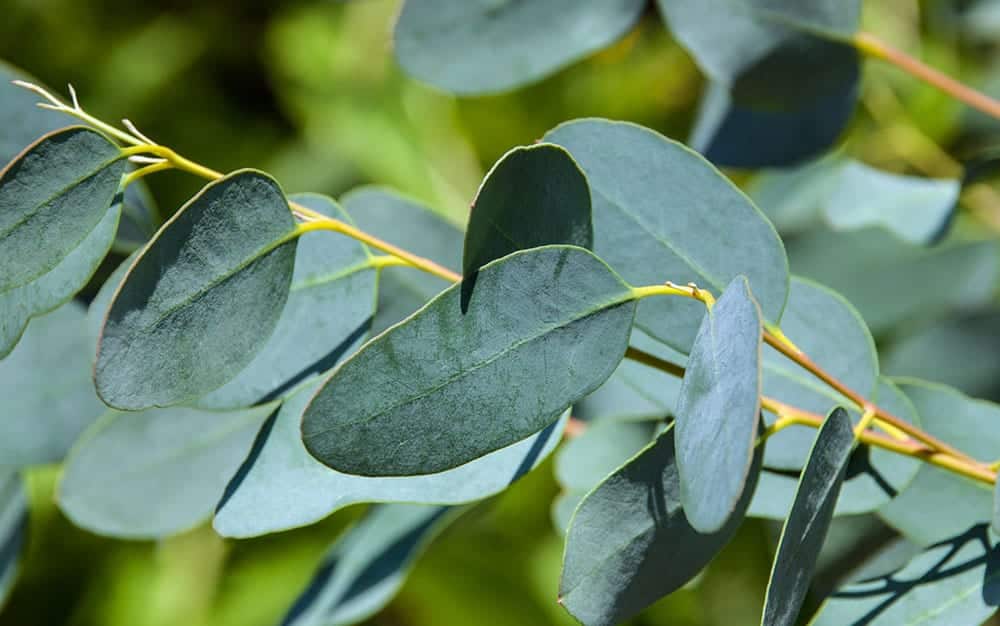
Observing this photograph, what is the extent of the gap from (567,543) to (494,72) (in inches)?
15.1

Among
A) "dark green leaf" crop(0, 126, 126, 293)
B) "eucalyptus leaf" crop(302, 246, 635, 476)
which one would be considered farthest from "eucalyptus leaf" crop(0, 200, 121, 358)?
"eucalyptus leaf" crop(302, 246, 635, 476)

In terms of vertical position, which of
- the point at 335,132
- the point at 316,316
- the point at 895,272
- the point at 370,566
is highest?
the point at 316,316

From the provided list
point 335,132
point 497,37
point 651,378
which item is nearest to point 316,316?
point 651,378

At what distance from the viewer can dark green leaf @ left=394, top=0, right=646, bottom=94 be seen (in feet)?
2.46

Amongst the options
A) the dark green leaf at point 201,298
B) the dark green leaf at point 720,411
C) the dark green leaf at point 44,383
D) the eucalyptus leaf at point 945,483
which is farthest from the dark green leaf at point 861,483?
the dark green leaf at point 44,383

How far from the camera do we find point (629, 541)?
1.53ft

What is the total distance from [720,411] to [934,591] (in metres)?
0.18

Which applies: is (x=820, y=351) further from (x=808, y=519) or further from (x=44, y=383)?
(x=44, y=383)

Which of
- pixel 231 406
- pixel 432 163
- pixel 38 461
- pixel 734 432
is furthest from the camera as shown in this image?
pixel 432 163

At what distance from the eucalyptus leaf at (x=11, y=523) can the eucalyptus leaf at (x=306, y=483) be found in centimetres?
30

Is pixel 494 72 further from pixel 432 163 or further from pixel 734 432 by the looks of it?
pixel 432 163

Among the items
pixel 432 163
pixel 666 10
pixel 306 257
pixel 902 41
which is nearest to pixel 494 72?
pixel 666 10

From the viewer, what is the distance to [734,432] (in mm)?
395

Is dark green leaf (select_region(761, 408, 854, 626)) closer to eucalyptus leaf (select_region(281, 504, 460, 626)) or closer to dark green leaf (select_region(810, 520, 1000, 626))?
dark green leaf (select_region(810, 520, 1000, 626))
